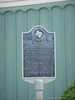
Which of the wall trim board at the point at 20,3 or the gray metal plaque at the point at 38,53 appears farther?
the wall trim board at the point at 20,3

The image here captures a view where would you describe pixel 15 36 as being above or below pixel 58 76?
above

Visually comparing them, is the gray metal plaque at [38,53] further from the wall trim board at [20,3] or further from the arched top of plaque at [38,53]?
the wall trim board at [20,3]

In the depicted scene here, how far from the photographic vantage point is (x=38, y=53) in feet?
28.0

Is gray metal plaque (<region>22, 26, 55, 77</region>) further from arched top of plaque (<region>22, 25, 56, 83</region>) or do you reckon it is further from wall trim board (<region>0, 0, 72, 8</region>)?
wall trim board (<region>0, 0, 72, 8</region>)

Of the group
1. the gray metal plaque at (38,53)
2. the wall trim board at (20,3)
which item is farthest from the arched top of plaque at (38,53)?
the wall trim board at (20,3)

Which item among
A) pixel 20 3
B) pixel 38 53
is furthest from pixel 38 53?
pixel 20 3

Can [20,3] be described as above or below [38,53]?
above

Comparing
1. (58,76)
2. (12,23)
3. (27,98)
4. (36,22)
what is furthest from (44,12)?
(27,98)

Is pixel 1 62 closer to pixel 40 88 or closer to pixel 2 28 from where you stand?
pixel 2 28

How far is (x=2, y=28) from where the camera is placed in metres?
9.23

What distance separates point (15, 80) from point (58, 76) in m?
1.25

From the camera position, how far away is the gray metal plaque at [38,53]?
329 inches

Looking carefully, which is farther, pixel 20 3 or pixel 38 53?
pixel 20 3

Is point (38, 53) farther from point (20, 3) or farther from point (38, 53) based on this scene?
point (20, 3)
